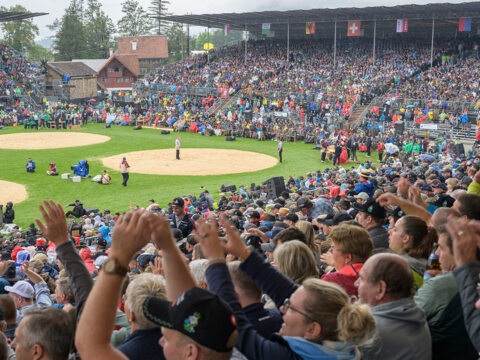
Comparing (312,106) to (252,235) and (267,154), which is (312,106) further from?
(252,235)

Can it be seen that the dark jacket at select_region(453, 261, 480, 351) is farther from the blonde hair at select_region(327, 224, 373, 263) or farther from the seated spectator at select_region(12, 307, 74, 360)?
the seated spectator at select_region(12, 307, 74, 360)

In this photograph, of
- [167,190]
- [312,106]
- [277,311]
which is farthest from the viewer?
[312,106]

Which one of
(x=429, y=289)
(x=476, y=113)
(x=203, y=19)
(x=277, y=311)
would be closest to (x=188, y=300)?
(x=277, y=311)

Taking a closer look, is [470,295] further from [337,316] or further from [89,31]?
[89,31]

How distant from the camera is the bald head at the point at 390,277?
3.54 m

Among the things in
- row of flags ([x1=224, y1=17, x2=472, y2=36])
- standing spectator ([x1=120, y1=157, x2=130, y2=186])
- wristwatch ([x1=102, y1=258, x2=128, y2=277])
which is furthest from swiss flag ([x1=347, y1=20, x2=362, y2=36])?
wristwatch ([x1=102, y1=258, x2=128, y2=277])

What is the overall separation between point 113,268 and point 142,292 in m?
1.03

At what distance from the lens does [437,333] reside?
12.4 feet

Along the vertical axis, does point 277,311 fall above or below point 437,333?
above

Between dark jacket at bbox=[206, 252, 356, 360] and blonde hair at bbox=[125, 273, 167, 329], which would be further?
blonde hair at bbox=[125, 273, 167, 329]

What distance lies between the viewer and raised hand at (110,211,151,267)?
2.28 m

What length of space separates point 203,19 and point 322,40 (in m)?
11.4

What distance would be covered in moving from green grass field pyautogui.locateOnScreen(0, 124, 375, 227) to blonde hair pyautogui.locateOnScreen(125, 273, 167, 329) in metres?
16.4

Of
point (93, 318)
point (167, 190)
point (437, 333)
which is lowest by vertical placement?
point (167, 190)
